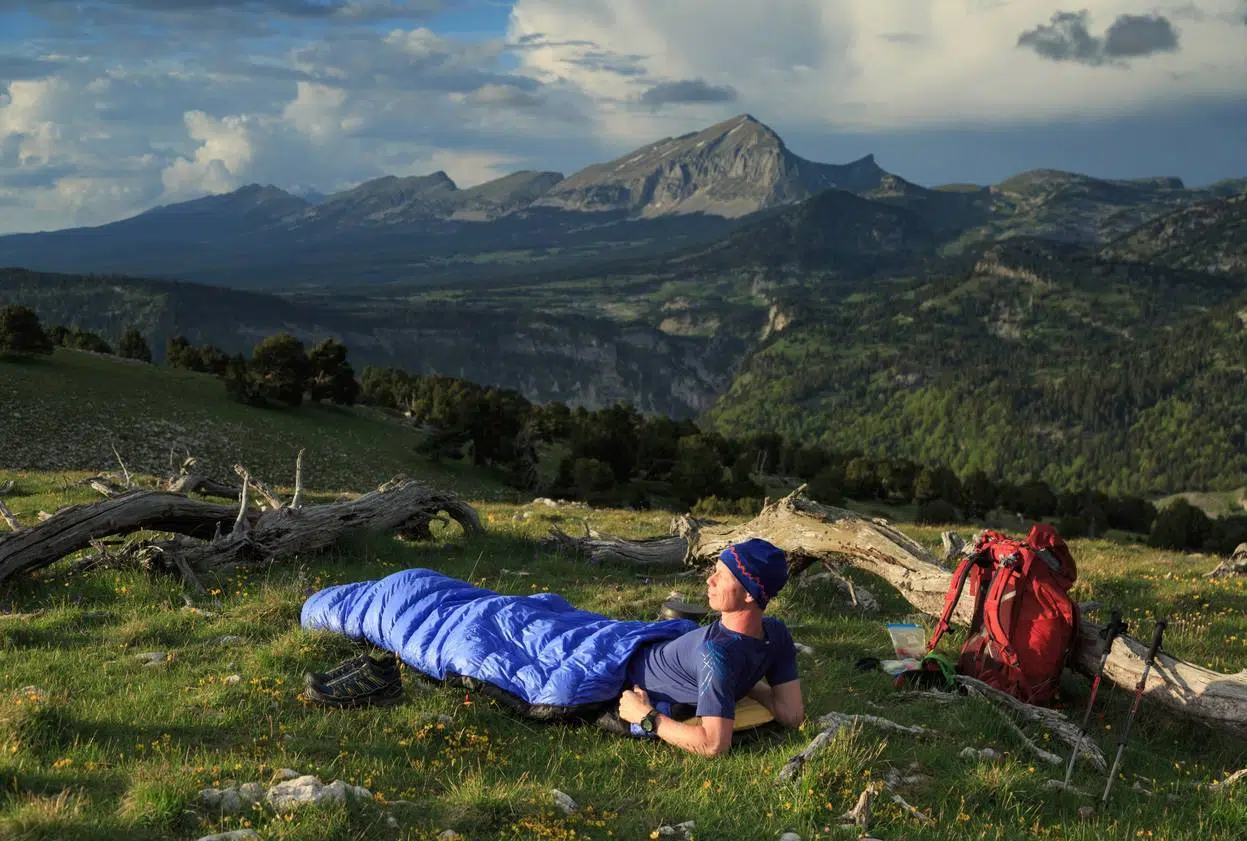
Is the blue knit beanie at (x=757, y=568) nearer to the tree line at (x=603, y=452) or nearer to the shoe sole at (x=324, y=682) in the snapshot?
the shoe sole at (x=324, y=682)

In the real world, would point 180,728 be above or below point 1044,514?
above

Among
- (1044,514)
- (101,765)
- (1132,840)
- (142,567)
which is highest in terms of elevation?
(1132,840)

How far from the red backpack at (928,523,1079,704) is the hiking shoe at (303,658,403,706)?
6299mm

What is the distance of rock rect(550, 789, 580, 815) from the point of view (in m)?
6.28

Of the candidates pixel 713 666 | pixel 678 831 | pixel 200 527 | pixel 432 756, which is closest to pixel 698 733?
pixel 713 666

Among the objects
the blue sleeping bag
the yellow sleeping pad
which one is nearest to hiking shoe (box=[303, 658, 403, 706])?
the blue sleeping bag

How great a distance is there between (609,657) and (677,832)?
2.62m

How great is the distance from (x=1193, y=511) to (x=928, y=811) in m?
150

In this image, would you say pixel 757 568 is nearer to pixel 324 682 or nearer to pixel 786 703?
pixel 786 703

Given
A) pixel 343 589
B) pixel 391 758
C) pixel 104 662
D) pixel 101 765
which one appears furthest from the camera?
pixel 343 589

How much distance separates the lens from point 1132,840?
21.9 ft

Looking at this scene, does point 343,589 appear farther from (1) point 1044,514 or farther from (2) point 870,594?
(1) point 1044,514

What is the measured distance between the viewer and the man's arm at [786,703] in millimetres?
8273

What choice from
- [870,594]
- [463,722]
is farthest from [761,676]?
[870,594]
